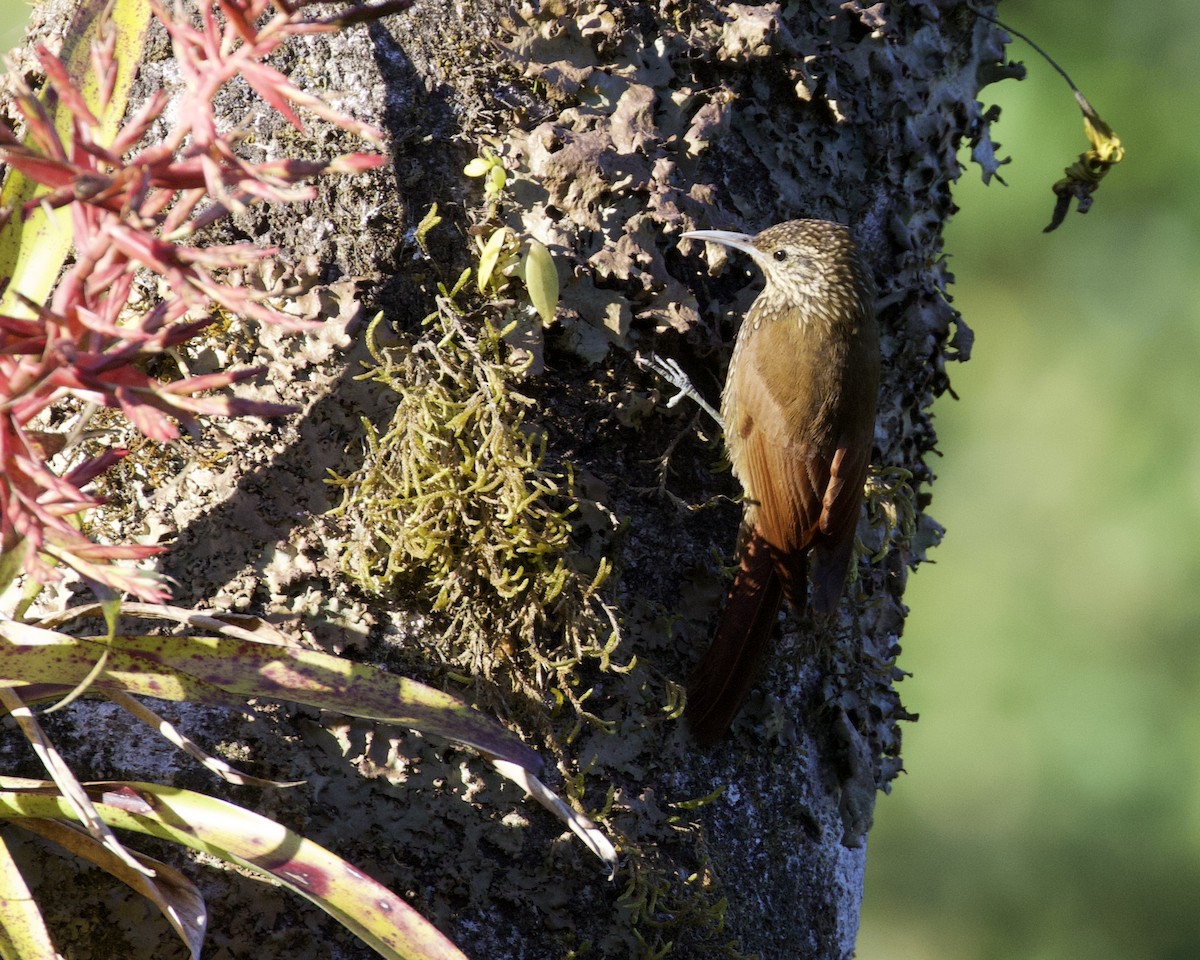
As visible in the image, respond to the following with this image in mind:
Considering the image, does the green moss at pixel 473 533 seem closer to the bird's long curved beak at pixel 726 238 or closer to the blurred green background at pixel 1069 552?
the bird's long curved beak at pixel 726 238

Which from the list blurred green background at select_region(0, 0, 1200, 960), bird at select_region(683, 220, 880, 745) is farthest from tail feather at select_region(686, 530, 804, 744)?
blurred green background at select_region(0, 0, 1200, 960)

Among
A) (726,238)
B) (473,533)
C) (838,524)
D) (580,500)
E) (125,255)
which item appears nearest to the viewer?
(125,255)

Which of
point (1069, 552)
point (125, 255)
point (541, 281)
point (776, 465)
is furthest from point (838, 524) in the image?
point (1069, 552)

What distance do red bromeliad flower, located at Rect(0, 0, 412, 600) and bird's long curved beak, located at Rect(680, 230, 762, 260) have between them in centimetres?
102

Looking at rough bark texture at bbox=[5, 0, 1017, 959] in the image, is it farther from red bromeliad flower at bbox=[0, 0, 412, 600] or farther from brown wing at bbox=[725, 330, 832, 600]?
red bromeliad flower at bbox=[0, 0, 412, 600]

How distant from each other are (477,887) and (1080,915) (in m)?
4.54

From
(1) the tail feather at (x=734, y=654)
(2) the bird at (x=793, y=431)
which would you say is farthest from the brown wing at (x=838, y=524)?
(1) the tail feather at (x=734, y=654)

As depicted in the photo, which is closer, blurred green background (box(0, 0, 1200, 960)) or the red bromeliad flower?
the red bromeliad flower

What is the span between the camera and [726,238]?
7.61 feet

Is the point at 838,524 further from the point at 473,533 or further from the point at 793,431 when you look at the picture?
the point at 473,533

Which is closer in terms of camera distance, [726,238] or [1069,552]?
[726,238]

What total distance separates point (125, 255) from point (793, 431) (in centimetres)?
172

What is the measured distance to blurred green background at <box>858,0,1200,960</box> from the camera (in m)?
5.18

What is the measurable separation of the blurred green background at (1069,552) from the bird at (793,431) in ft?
7.64
